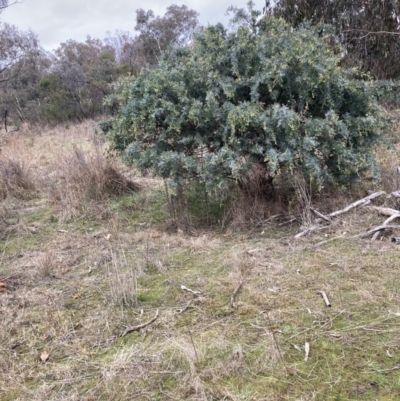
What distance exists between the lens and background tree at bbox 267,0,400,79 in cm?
870

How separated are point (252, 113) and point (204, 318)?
81.2 inches

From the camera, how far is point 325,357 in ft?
6.54

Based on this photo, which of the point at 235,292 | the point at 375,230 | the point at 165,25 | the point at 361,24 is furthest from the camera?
the point at 165,25

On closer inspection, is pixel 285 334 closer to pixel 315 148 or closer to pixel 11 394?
pixel 11 394

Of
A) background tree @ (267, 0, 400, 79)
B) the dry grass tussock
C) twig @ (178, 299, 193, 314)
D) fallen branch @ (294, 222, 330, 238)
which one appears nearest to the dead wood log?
fallen branch @ (294, 222, 330, 238)

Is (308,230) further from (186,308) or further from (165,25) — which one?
(165,25)

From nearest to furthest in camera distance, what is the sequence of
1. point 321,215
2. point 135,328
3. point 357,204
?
point 135,328
point 321,215
point 357,204

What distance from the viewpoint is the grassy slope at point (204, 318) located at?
188 centimetres

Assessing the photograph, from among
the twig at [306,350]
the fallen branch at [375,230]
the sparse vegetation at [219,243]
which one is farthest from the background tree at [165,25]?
the twig at [306,350]

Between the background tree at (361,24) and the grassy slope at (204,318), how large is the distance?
6.54 m

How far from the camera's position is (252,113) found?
3.68 metres

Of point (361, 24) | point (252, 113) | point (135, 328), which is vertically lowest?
point (135, 328)

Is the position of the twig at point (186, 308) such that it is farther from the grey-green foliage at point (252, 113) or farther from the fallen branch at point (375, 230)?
the fallen branch at point (375, 230)

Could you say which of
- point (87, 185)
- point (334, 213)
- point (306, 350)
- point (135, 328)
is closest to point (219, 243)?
point (334, 213)
